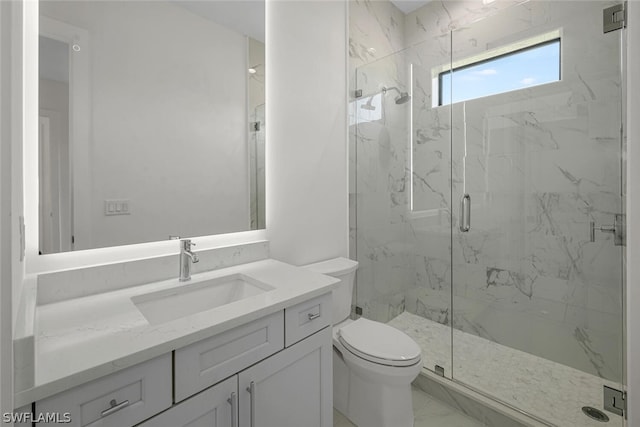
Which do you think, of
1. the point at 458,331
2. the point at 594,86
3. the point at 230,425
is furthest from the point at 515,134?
the point at 230,425

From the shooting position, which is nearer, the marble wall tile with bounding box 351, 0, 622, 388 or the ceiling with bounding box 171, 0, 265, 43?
the ceiling with bounding box 171, 0, 265, 43

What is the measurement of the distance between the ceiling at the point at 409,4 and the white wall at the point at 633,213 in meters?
1.54

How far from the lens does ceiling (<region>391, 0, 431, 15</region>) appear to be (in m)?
2.57

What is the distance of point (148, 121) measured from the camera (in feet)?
4.30

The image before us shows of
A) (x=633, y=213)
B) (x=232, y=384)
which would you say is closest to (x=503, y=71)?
(x=633, y=213)

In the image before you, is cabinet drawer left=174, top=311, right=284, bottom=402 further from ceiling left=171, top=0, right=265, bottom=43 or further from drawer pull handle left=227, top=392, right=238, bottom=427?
ceiling left=171, top=0, right=265, bottom=43

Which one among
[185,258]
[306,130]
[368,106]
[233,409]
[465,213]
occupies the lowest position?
[233,409]

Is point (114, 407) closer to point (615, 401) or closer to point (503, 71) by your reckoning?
point (615, 401)

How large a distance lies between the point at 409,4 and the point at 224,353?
2971 millimetres

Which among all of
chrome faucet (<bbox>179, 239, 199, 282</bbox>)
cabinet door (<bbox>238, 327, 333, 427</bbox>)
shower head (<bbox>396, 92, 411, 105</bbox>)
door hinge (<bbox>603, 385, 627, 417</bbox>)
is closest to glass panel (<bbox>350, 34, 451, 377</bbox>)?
shower head (<bbox>396, 92, 411, 105</bbox>)

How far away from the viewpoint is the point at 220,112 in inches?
60.6

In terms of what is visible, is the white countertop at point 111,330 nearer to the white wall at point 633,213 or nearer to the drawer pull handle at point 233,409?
the drawer pull handle at point 233,409

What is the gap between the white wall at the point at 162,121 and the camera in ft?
3.93

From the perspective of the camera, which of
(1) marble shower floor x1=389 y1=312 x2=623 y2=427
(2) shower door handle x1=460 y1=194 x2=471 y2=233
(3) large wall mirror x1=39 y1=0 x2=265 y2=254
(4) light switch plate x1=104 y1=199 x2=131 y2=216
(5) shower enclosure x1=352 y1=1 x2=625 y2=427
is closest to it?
(3) large wall mirror x1=39 y1=0 x2=265 y2=254
